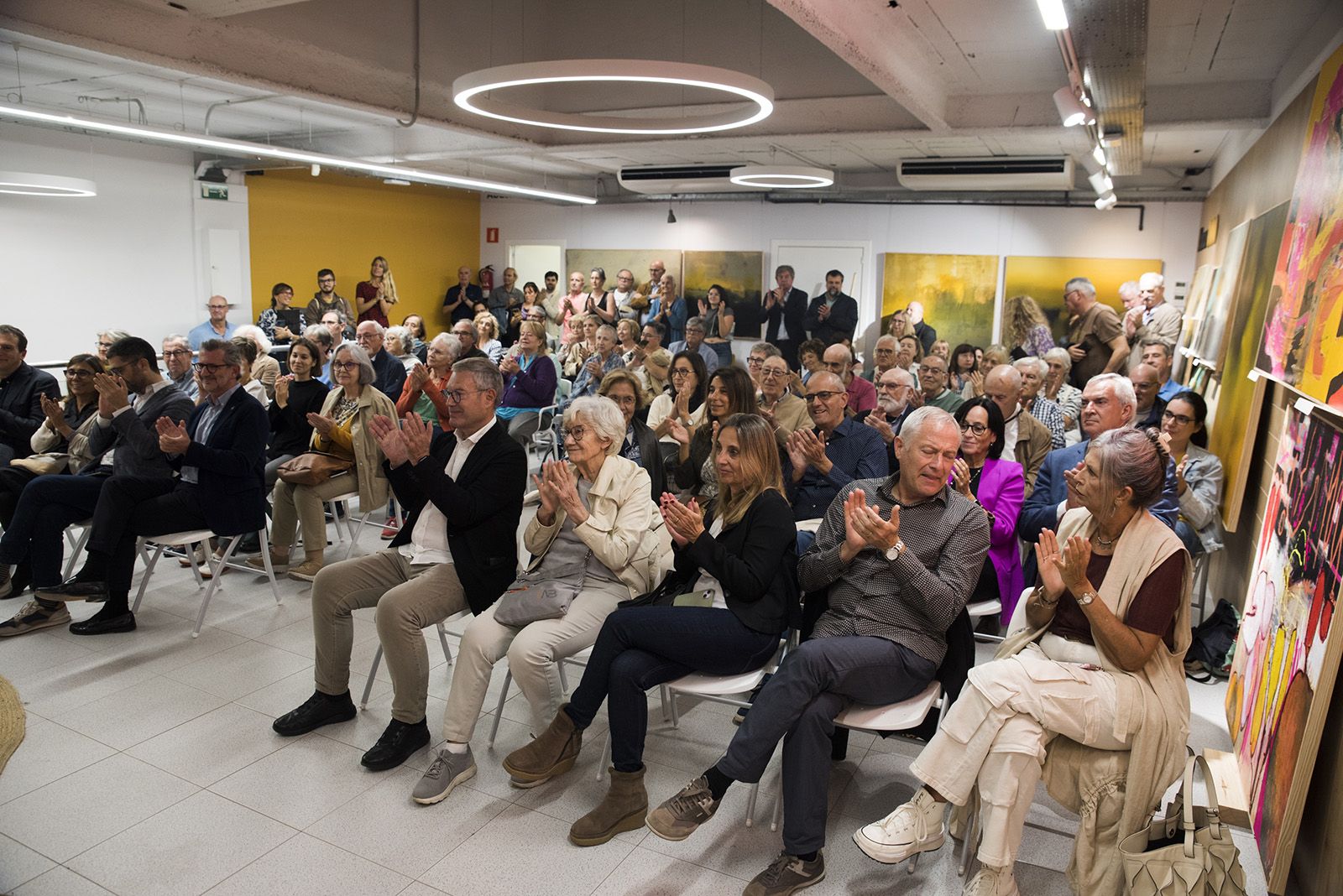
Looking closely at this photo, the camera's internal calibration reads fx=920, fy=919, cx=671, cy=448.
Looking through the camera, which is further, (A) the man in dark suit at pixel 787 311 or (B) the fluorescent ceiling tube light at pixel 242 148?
(A) the man in dark suit at pixel 787 311

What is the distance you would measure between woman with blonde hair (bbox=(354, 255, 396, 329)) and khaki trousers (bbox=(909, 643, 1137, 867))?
12511 millimetres

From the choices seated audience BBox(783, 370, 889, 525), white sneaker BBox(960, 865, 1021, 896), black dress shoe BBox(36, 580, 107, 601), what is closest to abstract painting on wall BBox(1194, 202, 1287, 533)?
seated audience BBox(783, 370, 889, 525)

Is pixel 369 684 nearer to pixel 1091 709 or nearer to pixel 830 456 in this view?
pixel 830 456

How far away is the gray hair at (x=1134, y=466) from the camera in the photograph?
9.12 feet

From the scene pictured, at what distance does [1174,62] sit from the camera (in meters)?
6.17

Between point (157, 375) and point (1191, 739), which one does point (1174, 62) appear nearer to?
point (1191, 739)

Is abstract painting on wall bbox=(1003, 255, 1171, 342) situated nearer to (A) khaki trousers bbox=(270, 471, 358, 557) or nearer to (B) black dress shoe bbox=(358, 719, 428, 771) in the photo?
(A) khaki trousers bbox=(270, 471, 358, 557)

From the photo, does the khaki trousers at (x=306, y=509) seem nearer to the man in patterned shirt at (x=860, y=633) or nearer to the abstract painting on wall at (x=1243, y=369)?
the man in patterned shirt at (x=860, y=633)

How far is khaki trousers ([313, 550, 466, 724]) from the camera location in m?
3.63

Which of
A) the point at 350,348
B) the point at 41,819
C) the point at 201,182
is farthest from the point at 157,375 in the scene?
the point at 201,182

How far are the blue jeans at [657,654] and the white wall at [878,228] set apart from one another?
1026 centimetres

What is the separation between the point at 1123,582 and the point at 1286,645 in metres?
0.77

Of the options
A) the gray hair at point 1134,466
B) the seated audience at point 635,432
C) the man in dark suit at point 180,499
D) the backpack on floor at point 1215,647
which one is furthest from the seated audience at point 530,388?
the gray hair at point 1134,466

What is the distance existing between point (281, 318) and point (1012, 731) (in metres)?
11.8
